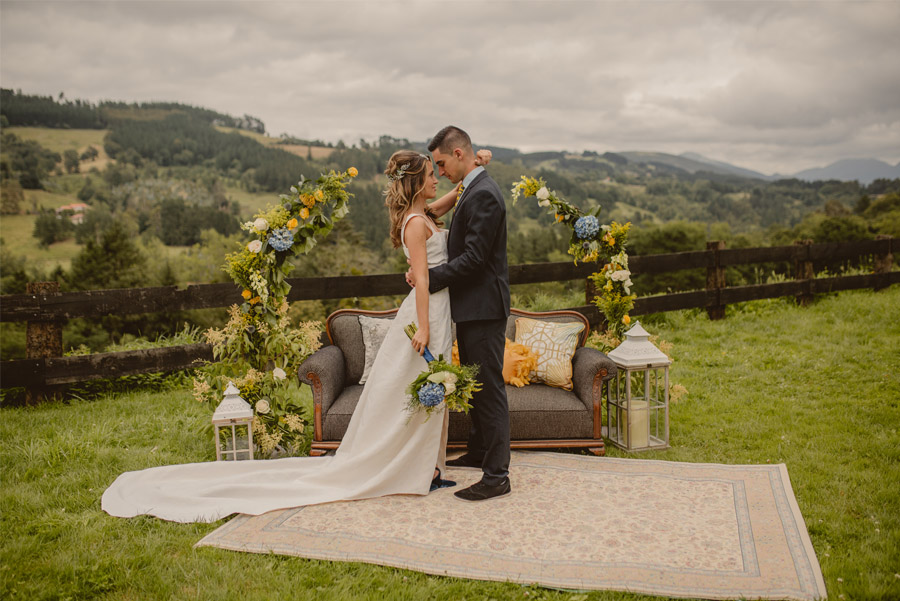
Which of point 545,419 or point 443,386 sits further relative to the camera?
point 545,419

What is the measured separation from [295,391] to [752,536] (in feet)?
14.5

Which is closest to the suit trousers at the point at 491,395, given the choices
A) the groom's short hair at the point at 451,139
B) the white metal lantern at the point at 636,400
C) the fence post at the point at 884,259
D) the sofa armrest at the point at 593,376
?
the sofa armrest at the point at 593,376

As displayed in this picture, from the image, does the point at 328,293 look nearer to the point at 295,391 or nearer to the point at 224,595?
the point at 295,391

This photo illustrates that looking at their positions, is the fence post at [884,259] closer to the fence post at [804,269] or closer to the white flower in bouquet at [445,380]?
the fence post at [804,269]

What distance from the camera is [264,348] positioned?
13.8ft

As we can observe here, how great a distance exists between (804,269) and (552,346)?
6636 millimetres

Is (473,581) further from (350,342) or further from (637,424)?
(350,342)

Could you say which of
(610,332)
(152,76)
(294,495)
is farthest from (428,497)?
(152,76)

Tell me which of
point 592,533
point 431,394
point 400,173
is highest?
point 400,173

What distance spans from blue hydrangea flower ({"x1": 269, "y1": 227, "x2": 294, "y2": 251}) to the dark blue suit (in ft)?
4.05

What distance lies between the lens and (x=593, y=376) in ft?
13.0

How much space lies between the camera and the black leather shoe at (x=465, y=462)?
3900 mm

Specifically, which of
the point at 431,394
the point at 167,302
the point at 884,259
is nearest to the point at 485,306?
the point at 431,394

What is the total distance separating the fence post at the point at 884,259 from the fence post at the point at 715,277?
3331mm
